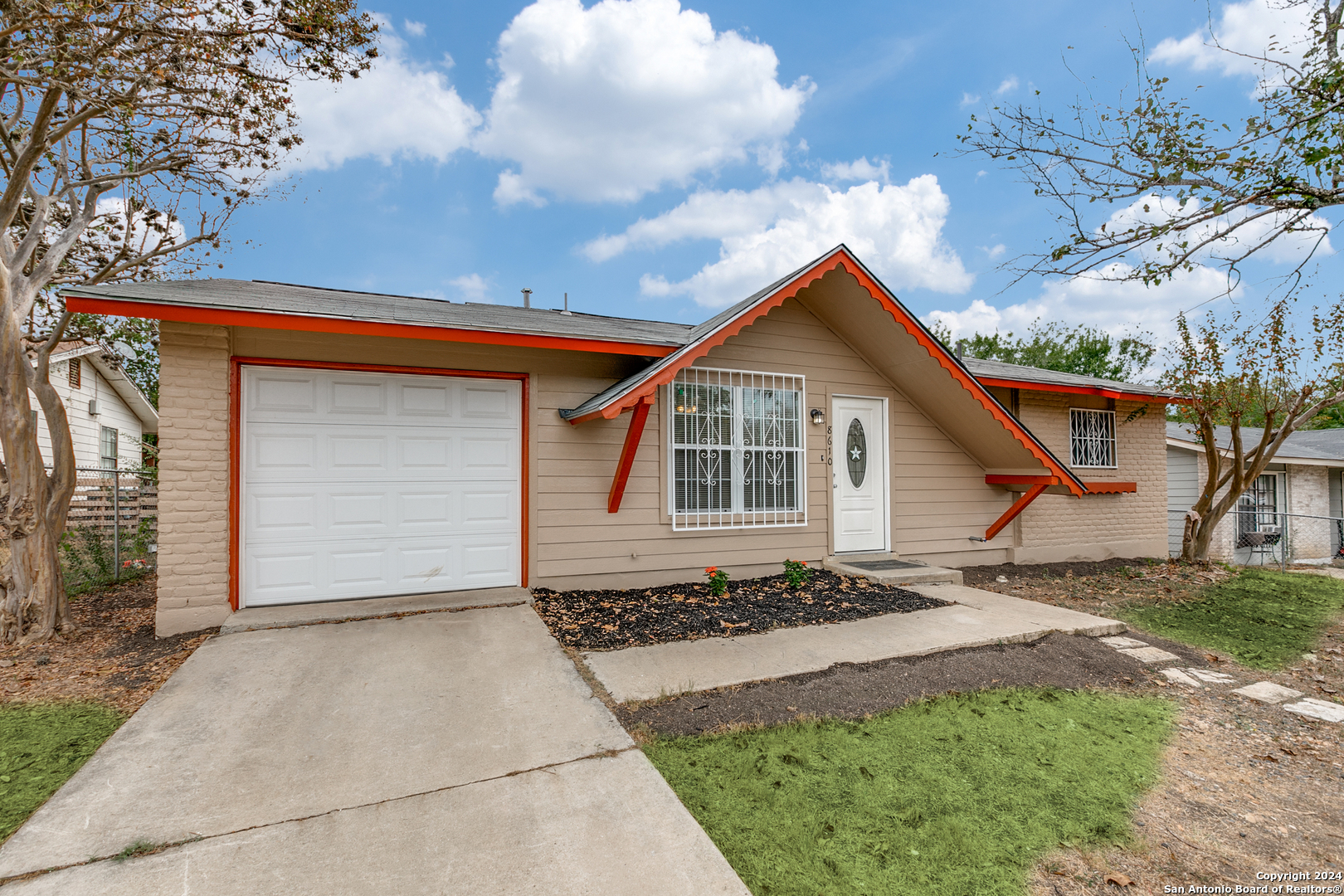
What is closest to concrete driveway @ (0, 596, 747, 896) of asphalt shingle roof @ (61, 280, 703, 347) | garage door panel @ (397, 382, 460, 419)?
garage door panel @ (397, 382, 460, 419)

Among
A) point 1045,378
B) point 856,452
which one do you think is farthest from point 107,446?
point 1045,378

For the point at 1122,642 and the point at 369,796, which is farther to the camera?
the point at 1122,642

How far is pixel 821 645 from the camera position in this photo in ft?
13.8

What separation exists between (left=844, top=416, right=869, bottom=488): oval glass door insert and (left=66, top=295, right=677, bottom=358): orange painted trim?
10.3 feet

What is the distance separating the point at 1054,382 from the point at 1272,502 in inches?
477

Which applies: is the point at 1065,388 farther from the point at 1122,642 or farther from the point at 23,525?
the point at 23,525

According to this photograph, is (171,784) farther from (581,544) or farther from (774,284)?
(774,284)

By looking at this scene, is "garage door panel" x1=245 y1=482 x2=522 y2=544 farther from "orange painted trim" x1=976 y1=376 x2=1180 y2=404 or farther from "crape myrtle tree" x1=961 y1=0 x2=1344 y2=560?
"orange painted trim" x1=976 y1=376 x2=1180 y2=404

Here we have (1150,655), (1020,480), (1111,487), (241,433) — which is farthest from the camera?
(1111,487)

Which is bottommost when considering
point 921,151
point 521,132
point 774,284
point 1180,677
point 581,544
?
point 1180,677

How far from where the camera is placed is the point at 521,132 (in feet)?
37.3

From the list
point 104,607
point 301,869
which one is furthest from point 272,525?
point 301,869

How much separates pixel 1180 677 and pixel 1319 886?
2.36 m

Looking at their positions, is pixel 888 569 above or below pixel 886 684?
above
